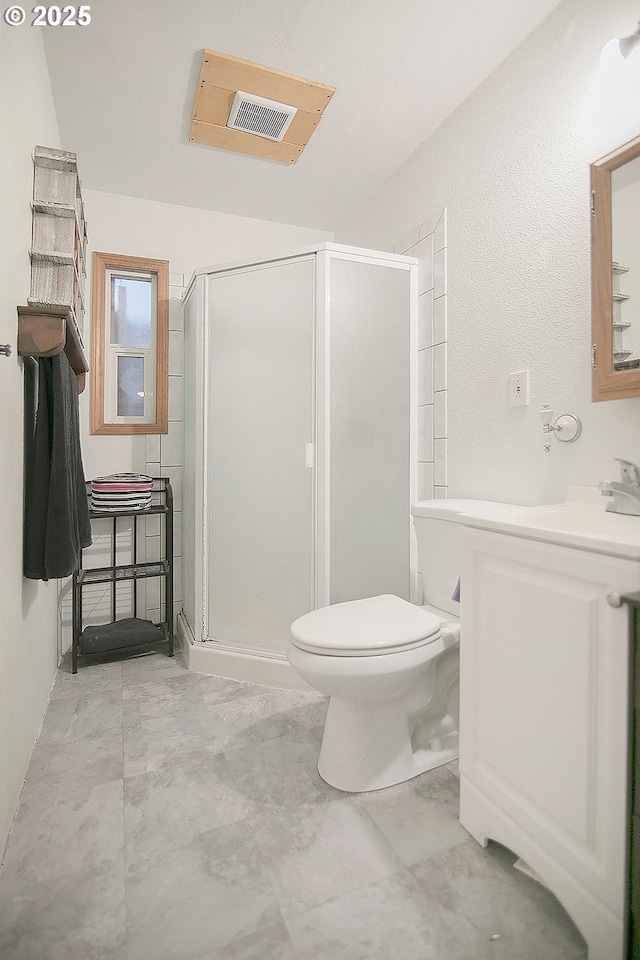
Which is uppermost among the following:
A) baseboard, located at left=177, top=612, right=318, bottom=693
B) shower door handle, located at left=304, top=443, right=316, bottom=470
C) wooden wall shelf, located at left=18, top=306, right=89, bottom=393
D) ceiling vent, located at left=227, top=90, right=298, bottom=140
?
ceiling vent, located at left=227, top=90, right=298, bottom=140

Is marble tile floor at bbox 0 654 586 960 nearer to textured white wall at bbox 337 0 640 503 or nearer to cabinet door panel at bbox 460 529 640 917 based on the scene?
cabinet door panel at bbox 460 529 640 917

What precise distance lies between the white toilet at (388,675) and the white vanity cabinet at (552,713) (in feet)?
0.68

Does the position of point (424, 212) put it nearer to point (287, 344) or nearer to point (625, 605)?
point (287, 344)

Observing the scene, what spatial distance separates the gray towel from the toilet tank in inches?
46.1

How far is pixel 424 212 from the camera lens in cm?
217

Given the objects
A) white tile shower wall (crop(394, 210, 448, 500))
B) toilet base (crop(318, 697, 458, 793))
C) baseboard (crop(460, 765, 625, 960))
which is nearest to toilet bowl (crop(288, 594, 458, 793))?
toilet base (crop(318, 697, 458, 793))

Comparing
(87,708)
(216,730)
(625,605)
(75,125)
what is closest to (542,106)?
(625,605)

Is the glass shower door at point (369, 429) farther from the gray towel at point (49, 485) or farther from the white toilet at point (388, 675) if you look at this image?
the gray towel at point (49, 485)

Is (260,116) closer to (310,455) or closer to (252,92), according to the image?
(252,92)

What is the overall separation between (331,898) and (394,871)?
0.17m

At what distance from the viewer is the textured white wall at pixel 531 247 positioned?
1388 mm

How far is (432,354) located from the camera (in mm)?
2119

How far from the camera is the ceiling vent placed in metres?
1.86

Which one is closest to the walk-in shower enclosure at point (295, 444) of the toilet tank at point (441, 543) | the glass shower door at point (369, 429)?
the glass shower door at point (369, 429)
